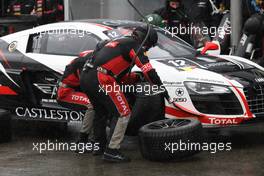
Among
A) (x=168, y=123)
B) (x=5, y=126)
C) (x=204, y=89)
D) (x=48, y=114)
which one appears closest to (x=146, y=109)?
(x=168, y=123)

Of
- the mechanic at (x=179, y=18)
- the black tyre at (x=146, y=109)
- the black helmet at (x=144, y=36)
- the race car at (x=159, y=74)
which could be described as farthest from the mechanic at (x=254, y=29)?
the black helmet at (x=144, y=36)

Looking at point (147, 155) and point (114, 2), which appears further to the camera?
point (114, 2)

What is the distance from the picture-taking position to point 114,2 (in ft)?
51.2

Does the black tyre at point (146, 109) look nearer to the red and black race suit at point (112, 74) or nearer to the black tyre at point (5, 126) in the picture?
the red and black race suit at point (112, 74)

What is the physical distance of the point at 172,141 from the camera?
27.6 ft

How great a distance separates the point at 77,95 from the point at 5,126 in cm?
108

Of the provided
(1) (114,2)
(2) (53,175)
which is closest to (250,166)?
(2) (53,175)

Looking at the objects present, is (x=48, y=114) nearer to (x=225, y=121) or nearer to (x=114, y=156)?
(x=114, y=156)

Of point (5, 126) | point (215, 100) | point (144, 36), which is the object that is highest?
point (144, 36)

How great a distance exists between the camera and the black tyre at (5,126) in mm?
9961

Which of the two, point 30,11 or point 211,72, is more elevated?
point 211,72

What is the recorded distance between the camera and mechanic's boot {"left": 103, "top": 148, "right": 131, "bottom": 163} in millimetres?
8625

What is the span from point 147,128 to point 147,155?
1.07 feet

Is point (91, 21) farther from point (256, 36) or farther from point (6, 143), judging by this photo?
point (256, 36)
